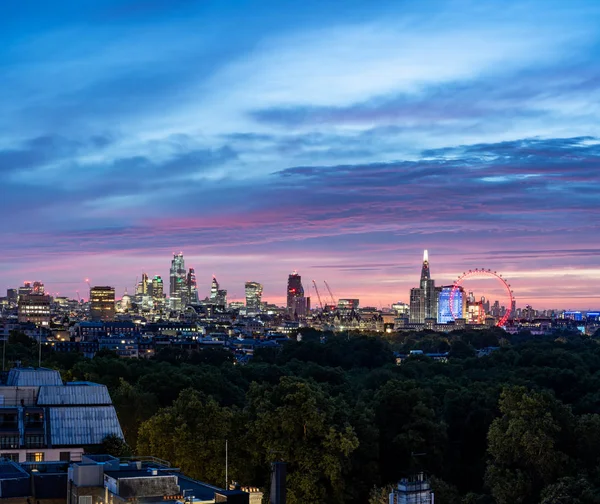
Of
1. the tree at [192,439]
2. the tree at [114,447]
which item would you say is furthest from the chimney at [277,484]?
the tree at [192,439]

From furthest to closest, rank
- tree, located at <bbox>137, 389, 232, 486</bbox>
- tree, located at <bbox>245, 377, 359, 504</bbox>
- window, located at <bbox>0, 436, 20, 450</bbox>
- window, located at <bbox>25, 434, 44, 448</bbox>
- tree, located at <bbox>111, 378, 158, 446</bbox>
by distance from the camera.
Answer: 1. tree, located at <bbox>111, 378, 158, 446</bbox>
2. tree, located at <bbox>137, 389, 232, 486</bbox>
3. tree, located at <bbox>245, 377, 359, 504</bbox>
4. window, located at <bbox>25, 434, 44, 448</bbox>
5. window, located at <bbox>0, 436, 20, 450</bbox>

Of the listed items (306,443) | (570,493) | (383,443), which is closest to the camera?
(570,493)

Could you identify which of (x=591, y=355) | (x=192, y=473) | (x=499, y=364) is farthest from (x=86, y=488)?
(x=591, y=355)

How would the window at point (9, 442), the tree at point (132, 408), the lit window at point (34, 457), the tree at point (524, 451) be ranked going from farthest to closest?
the tree at point (132, 408)
the tree at point (524, 451)
the lit window at point (34, 457)
the window at point (9, 442)

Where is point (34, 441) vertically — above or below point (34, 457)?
above

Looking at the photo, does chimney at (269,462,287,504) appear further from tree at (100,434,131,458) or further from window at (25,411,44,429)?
window at (25,411,44,429)

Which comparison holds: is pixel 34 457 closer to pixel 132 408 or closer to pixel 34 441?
pixel 34 441

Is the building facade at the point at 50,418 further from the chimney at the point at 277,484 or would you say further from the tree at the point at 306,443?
the chimney at the point at 277,484

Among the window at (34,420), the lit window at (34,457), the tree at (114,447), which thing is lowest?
the lit window at (34,457)

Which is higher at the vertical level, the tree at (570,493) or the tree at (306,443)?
the tree at (306,443)

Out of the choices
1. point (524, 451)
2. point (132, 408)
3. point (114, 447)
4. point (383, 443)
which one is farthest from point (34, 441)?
point (524, 451)

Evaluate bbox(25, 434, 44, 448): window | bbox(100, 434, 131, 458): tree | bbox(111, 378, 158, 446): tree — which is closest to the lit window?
bbox(25, 434, 44, 448): window

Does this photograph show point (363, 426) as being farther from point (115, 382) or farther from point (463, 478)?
point (115, 382)
